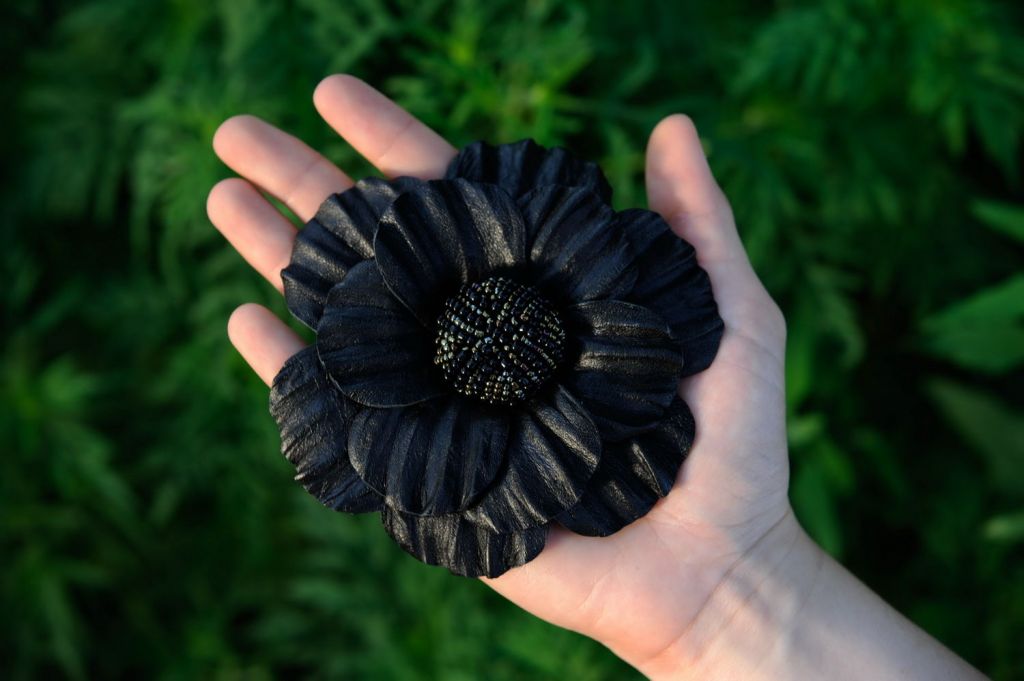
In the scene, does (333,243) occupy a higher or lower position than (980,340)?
higher

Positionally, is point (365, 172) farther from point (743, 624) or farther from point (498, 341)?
point (743, 624)

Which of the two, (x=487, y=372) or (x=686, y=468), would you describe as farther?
(x=686, y=468)

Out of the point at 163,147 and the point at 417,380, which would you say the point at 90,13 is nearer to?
the point at 163,147

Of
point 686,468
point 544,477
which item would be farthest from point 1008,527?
point 544,477


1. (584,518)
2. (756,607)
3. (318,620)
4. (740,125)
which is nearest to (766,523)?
(756,607)

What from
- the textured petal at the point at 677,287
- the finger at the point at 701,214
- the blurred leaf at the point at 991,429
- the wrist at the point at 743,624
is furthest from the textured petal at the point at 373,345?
the blurred leaf at the point at 991,429
